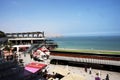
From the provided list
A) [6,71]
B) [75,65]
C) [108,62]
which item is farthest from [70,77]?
[75,65]

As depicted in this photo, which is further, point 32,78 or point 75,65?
point 75,65

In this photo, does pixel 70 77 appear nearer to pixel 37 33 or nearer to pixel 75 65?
pixel 75 65

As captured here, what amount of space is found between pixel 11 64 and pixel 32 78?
370 centimetres

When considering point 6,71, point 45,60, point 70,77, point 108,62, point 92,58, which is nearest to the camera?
point 6,71

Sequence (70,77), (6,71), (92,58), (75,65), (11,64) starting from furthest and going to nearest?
(75,65) < (92,58) < (70,77) < (11,64) < (6,71)

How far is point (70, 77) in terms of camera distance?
16844 millimetres

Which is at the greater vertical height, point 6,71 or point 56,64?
point 6,71

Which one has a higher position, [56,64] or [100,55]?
[100,55]

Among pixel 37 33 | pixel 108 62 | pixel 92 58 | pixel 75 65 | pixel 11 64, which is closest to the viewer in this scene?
pixel 11 64

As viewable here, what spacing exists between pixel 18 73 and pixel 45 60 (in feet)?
59.9

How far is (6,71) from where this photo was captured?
1382cm

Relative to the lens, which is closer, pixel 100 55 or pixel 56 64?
pixel 100 55

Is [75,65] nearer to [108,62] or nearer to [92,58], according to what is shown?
[92,58]

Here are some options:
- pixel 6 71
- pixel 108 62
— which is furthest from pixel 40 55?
pixel 6 71
